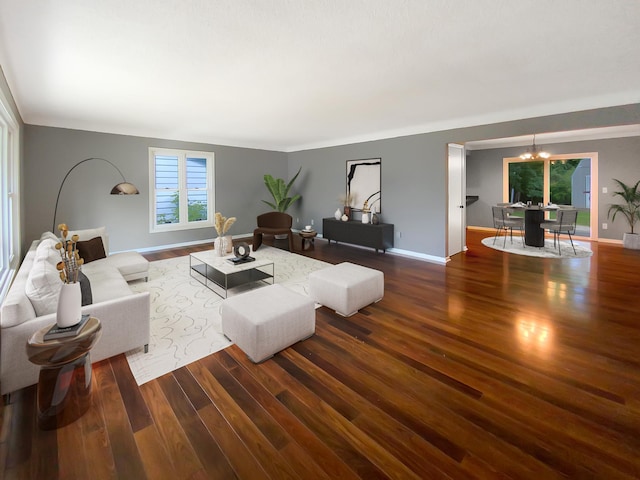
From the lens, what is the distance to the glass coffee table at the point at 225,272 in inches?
157

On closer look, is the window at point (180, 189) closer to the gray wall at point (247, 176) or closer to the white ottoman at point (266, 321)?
the gray wall at point (247, 176)

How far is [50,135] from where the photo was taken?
17.3 feet

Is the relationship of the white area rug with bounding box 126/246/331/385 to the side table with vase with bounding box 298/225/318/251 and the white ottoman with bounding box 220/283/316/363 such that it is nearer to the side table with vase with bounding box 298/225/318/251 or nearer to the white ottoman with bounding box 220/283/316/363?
the white ottoman with bounding box 220/283/316/363

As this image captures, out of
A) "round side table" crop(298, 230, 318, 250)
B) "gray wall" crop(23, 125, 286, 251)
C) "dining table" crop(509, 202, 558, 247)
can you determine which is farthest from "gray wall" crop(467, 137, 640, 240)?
"gray wall" crop(23, 125, 286, 251)

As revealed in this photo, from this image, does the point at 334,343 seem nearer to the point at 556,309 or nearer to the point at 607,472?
the point at 607,472

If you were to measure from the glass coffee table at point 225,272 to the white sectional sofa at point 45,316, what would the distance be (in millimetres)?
1139

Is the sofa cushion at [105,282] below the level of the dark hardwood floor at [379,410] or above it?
above

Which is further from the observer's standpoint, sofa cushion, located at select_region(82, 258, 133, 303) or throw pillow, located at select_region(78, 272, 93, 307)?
sofa cushion, located at select_region(82, 258, 133, 303)

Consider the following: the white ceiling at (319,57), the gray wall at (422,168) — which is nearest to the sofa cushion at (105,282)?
the white ceiling at (319,57)

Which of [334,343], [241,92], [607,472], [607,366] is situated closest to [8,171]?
[241,92]

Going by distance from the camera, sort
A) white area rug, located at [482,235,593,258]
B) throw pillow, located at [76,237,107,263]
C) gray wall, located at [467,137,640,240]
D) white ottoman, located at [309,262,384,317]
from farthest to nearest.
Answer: gray wall, located at [467,137,640,240], white area rug, located at [482,235,593,258], throw pillow, located at [76,237,107,263], white ottoman, located at [309,262,384,317]

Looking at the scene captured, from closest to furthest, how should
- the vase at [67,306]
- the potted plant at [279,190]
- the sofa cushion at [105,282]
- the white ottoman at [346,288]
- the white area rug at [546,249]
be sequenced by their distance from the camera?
the vase at [67,306] < the sofa cushion at [105,282] < the white ottoman at [346,288] < the white area rug at [546,249] < the potted plant at [279,190]

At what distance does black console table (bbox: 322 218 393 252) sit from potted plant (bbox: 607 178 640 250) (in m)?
5.37

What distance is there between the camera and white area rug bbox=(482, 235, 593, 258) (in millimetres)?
6149
